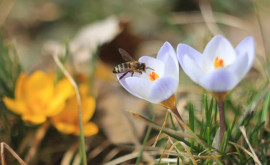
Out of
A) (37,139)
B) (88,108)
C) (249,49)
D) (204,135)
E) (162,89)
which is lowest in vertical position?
(37,139)

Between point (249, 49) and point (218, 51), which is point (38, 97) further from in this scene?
point (249, 49)

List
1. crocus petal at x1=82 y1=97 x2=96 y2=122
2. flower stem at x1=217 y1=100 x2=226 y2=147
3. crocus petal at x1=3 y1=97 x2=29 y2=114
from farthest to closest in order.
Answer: crocus petal at x1=82 y1=97 x2=96 y2=122, crocus petal at x1=3 y1=97 x2=29 y2=114, flower stem at x1=217 y1=100 x2=226 y2=147

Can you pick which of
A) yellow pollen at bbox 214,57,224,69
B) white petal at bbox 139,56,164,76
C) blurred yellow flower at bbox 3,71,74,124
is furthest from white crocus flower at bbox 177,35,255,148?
blurred yellow flower at bbox 3,71,74,124

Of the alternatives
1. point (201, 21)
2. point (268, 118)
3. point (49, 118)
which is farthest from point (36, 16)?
point (268, 118)

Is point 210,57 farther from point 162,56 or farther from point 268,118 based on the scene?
point 268,118

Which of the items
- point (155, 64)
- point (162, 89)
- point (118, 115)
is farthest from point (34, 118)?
point (162, 89)

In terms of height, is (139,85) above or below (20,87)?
above

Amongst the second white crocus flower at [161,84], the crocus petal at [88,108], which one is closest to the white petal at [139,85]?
the second white crocus flower at [161,84]

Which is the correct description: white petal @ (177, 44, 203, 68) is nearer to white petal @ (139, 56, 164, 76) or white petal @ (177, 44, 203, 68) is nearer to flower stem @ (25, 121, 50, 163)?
white petal @ (139, 56, 164, 76)
